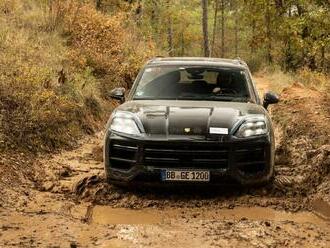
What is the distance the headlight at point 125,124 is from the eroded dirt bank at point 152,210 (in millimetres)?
793

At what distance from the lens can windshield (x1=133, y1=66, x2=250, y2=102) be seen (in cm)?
763

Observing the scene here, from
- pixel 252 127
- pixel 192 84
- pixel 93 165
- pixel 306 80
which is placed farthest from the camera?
pixel 306 80

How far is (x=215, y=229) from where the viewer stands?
5.58m

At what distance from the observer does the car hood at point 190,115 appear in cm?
636

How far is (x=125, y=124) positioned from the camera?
664 cm

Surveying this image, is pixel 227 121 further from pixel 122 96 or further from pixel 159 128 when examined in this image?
pixel 122 96

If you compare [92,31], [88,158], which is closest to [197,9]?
[92,31]

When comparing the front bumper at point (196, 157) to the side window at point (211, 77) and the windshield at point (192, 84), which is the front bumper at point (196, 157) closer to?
the windshield at point (192, 84)

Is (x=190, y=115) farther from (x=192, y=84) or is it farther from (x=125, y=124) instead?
(x=192, y=84)

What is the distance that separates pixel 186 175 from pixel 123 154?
801mm

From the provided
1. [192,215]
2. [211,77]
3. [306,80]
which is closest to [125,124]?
[192,215]

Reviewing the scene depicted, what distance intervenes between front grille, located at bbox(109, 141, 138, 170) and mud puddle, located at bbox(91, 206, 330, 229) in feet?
1.73

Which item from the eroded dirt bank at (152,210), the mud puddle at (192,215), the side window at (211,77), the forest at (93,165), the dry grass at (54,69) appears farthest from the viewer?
the dry grass at (54,69)

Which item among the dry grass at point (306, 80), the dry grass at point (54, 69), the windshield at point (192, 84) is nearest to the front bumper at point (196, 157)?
the windshield at point (192, 84)
